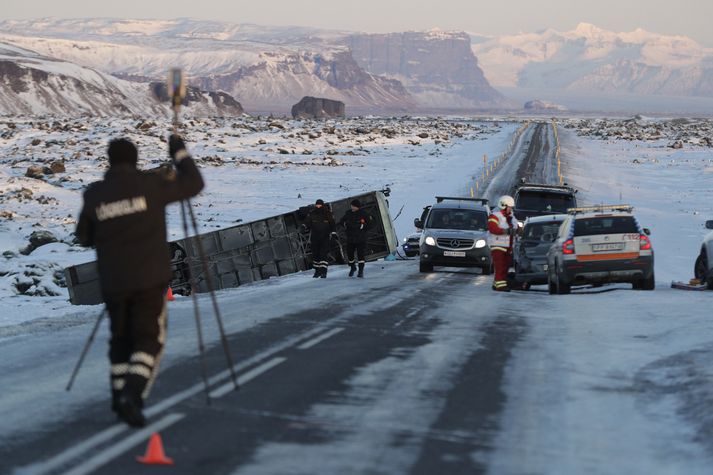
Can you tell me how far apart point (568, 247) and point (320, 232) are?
6.83 metres

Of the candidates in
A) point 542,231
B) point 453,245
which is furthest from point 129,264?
point 453,245

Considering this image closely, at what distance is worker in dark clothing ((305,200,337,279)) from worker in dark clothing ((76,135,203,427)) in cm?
1654

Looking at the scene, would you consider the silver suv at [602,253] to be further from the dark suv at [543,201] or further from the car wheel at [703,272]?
the dark suv at [543,201]

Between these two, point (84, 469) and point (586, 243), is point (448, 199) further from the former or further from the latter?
point (84, 469)

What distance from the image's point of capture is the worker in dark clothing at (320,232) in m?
24.0

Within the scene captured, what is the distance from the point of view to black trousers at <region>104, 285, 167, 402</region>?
7.12m

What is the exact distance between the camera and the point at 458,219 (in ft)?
86.5

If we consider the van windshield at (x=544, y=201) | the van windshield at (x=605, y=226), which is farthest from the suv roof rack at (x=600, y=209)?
the van windshield at (x=544, y=201)

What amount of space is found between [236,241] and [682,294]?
12745 mm

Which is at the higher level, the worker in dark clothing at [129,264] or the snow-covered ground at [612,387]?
the worker in dark clothing at [129,264]

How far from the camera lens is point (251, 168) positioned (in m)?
67.1

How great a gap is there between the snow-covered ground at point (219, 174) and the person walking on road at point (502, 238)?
25.7 ft

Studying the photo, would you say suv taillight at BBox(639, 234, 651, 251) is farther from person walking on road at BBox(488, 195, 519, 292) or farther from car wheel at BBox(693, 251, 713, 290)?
person walking on road at BBox(488, 195, 519, 292)

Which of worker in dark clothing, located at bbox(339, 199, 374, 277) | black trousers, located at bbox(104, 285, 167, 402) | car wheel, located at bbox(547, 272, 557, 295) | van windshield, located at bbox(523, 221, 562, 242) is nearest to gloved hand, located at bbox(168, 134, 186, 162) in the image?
black trousers, located at bbox(104, 285, 167, 402)
